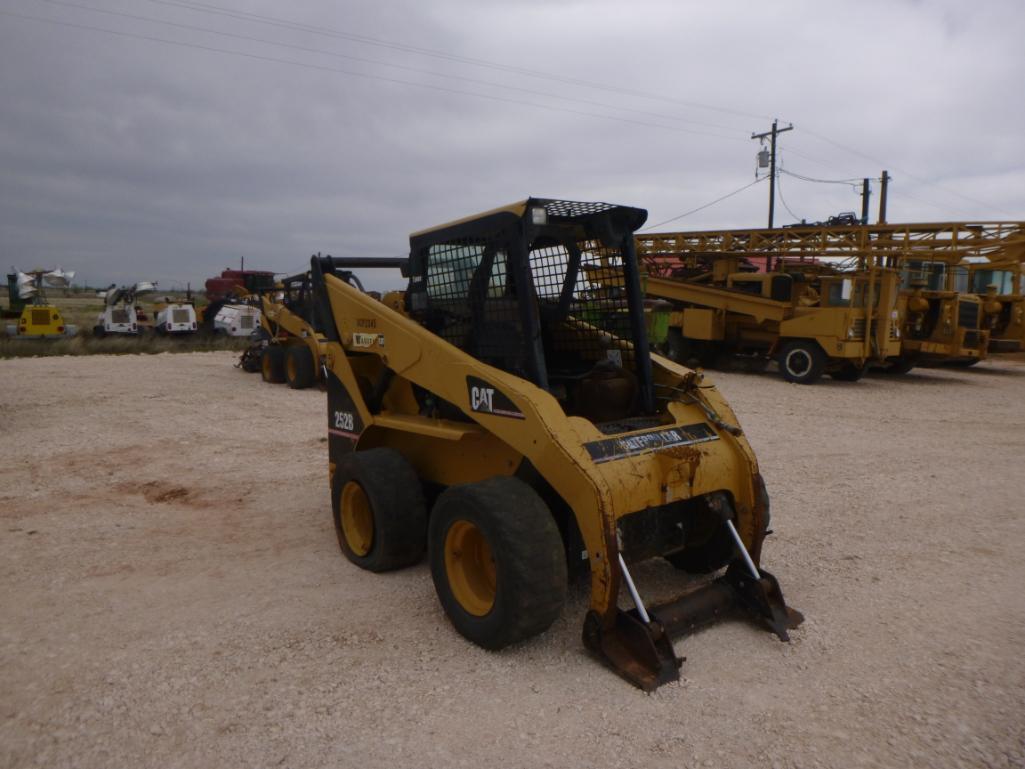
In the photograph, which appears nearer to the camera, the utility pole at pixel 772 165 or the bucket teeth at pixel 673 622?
the bucket teeth at pixel 673 622

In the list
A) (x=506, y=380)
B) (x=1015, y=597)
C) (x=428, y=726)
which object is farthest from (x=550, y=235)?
(x=1015, y=597)

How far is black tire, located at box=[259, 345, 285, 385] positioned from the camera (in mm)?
13648

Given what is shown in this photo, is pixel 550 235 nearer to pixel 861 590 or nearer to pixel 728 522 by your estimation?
pixel 728 522

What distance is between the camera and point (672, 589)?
4301 mm

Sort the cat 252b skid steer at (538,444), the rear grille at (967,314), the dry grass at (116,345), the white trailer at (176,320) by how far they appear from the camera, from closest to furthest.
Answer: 1. the cat 252b skid steer at (538,444)
2. the rear grille at (967,314)
3. the dry grass at (116,345)
4. the white trailer at (176,320)

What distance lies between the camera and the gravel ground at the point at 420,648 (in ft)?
9.30

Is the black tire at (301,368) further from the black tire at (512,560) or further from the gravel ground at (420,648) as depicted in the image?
the black tire at (512,560)

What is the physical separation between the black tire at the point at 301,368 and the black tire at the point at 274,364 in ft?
1.39

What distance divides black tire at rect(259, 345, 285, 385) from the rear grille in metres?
13.0

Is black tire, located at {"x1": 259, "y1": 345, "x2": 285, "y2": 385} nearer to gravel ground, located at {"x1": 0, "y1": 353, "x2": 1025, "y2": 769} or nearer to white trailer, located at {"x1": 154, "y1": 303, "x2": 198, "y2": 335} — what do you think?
gravel ground, located at {"x1": 0, "y1": 353, "x2": 1025, "y2": 769}

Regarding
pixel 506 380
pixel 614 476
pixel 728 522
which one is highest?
pixel 506 380

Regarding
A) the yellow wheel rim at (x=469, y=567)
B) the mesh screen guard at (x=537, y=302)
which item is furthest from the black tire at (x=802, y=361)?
the yellow wheel rim at (x=469, y=567)

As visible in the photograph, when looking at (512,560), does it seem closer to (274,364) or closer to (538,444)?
(538,444)

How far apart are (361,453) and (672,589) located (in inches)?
80.5
